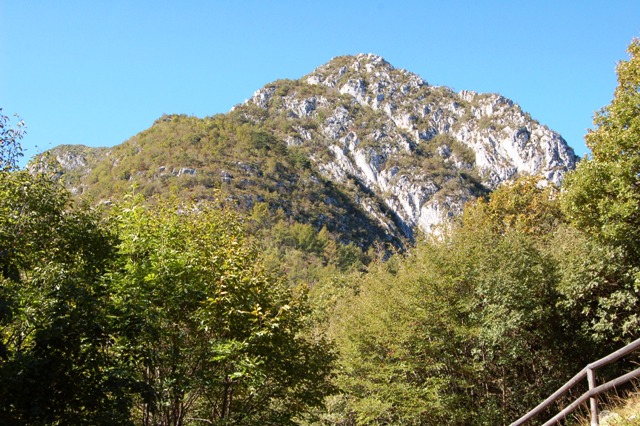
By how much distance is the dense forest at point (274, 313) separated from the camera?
20.2 ft

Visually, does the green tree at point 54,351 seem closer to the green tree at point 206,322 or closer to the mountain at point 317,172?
the green tree at point 206,322

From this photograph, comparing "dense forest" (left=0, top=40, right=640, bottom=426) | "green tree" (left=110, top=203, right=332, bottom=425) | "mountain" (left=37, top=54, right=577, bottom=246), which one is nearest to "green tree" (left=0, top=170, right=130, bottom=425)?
"dense forest" (left=0, top=40, right=640, bottom=426)

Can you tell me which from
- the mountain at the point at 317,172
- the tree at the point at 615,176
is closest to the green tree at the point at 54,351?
the tree at the point at 615,176

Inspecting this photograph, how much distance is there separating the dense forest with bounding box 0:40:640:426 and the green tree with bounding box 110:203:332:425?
0.05m

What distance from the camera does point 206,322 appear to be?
9.23 meters

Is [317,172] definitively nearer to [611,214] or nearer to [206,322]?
[611,214]

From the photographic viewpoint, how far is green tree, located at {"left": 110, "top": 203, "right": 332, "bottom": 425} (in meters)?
8.70

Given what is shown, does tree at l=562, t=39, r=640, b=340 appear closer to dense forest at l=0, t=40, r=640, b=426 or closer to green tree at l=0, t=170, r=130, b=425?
dense forest at l=0, t=40, r=640, b=426

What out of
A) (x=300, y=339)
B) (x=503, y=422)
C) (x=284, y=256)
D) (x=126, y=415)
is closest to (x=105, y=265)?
(x=126, y=415)

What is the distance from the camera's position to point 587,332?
16625 mm

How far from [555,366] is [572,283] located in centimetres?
346

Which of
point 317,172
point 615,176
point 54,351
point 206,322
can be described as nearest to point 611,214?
point 615,176

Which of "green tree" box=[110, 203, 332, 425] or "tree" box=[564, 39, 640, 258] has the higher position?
"tree" box=[564, 39, 640, 258]

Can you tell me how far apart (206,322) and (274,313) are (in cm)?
168
